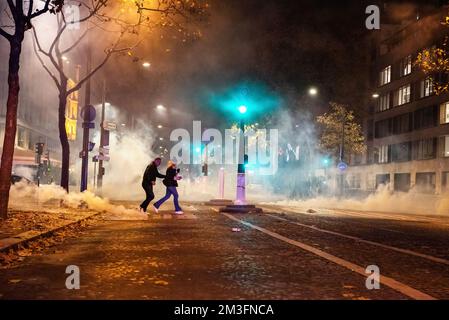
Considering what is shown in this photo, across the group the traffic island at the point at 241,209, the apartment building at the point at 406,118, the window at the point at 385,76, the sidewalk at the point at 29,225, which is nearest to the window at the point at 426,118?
the apartment building at the point at 406,118

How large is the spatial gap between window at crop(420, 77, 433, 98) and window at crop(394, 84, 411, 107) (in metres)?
2.95

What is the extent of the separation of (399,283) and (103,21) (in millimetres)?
13925

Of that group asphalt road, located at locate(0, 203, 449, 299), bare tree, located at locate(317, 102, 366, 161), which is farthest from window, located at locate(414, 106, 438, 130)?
asphalt road, located at locate(0, 203, 449, 299)

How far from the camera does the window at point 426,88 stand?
48616mm

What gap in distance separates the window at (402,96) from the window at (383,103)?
2140mm

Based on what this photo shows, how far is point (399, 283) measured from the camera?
6137 mm

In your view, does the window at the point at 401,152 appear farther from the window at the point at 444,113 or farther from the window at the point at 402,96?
the window at the point at 444,113

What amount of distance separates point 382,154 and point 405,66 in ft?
35.5

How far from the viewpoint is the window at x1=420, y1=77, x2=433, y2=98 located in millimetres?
48616

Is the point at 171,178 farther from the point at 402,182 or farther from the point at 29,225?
the point at 402,182
